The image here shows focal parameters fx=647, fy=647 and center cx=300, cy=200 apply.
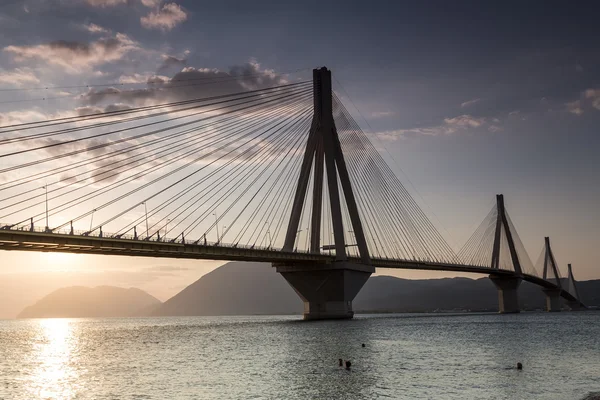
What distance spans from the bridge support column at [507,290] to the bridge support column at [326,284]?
79671mm

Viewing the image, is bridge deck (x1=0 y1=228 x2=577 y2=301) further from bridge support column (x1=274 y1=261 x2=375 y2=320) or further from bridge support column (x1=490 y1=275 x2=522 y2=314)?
bridge support column (x1=490 y1=275 x2=522 y2=314)

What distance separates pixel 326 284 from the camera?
3848 inches

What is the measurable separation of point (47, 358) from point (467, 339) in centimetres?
3971

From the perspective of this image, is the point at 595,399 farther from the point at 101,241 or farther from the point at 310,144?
the point at 310,144

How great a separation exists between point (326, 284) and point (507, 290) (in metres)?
91.9

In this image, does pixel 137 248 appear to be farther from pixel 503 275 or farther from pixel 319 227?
pixel 503 275

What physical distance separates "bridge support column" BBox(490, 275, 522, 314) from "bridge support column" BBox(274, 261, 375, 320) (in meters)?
79.7

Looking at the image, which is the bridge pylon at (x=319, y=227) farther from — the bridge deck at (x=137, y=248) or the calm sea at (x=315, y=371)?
the calm sea at (x=315, y=371)

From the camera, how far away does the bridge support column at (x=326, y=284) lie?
95.7 m

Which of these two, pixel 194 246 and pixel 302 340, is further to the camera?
pixel 194 246

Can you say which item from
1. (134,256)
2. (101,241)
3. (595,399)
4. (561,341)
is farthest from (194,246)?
(595,399)

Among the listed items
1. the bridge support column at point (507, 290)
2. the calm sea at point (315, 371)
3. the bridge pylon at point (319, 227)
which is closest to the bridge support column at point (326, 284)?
the bridge pylon at point (319, 227)

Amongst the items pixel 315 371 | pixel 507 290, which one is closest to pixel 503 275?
pixel 507 290

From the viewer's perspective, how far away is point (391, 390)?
31.3 m
